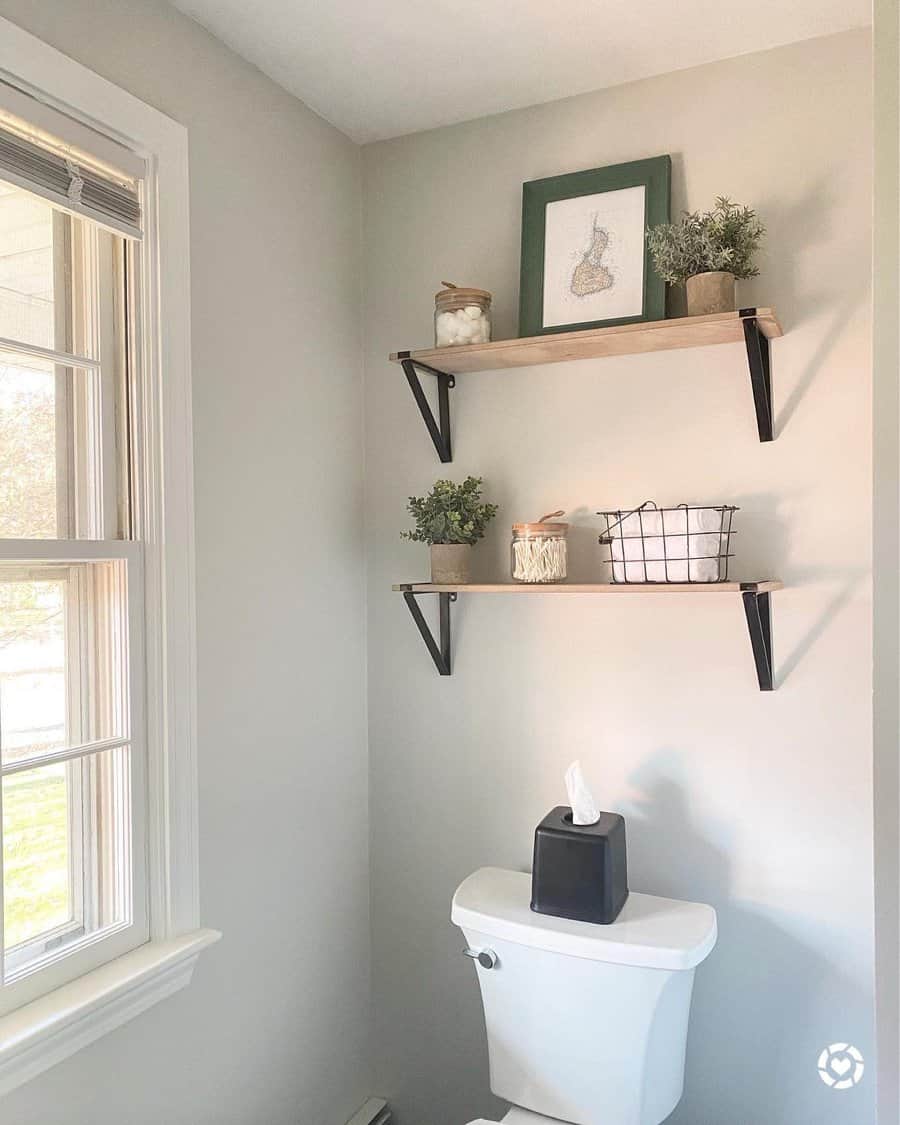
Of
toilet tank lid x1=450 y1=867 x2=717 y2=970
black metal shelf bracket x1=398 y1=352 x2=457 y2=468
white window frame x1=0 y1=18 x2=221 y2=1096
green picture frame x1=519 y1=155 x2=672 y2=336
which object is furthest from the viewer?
black metal shelf bracket x1=398 y1=352 x2=457 y2=468

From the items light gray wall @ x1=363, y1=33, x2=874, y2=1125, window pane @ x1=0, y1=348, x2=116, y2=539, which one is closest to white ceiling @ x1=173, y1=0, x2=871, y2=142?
light gray wall @ x1=363, y1=33, x2=874, y2=1125

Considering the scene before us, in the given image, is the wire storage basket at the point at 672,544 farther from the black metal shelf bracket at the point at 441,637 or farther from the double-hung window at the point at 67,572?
the double-hung window at the point at 67,572

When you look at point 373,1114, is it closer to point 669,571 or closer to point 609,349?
point 669,571

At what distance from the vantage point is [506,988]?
5.35ft

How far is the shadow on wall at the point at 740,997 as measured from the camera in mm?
1610

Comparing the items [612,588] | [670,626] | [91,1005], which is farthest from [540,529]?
[91,1005]

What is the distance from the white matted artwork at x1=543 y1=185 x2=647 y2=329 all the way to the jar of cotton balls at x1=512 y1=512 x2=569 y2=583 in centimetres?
42

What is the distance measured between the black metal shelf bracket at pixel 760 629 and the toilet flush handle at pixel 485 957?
2.31 feet

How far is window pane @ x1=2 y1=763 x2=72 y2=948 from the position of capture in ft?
4.10

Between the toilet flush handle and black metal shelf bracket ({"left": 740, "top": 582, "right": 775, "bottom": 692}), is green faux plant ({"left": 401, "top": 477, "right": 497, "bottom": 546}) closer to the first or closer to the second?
black metal shelf bracket ({"left": 740, "top": 582, "right": 775, "bottom": 692})

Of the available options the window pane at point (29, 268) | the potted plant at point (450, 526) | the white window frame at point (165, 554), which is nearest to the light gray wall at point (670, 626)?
the potted plant at point (450, 526)

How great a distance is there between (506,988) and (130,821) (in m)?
0.75

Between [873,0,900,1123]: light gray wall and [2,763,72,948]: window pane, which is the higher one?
[873,0,900,1123]: light gray wall

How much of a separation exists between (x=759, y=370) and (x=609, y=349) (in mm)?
293
